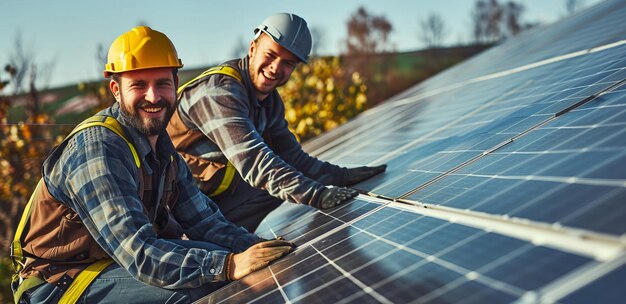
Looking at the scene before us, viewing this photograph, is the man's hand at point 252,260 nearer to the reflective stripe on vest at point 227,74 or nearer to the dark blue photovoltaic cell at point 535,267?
the dark blue photovoltaic cell at point 535,267

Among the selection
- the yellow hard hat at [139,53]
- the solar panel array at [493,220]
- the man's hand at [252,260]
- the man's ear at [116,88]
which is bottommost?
the man's hand at [252,260]

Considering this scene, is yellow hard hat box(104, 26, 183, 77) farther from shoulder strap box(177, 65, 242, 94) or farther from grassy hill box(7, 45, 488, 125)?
grassy hill box(7, 45, 488, 125)

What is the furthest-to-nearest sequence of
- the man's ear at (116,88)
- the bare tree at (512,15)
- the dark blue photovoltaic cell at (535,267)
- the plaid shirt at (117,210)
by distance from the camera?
the bare tree at (512,15) < the man's ear at (116,88) < the plaid shirt at (117,210) < the dark blue photovoltaic cell at (535,267)

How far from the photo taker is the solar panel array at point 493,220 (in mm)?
1777

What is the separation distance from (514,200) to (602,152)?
0.41 m

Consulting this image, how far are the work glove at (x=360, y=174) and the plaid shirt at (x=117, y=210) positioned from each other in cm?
206

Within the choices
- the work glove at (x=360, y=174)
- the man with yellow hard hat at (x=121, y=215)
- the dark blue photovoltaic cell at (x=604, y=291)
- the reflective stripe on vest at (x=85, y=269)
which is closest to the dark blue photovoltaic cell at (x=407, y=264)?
the dark blue photovoltaic cell at (x=604, y=291)

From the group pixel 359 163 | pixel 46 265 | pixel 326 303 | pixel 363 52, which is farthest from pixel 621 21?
pixel 363 52

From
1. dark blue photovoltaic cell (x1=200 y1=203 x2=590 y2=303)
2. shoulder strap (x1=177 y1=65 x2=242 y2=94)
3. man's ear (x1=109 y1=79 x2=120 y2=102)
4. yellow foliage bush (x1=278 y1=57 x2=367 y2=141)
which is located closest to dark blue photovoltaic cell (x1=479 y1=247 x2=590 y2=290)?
dark blue photovoltaic cell (x1=200 y1=203 x2=590 y2=303)

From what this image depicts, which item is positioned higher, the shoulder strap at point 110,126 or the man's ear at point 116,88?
the man's ear at point 116,88

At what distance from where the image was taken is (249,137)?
456cm

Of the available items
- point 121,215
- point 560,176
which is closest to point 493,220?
point 560,176

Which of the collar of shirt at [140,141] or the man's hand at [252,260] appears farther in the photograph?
the collar of shirt at [140,141]

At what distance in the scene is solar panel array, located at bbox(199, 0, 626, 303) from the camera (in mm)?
1777
